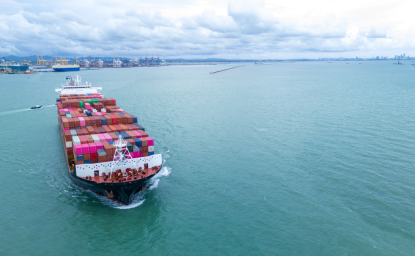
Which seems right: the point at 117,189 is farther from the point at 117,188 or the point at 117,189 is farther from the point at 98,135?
the point at 98,135

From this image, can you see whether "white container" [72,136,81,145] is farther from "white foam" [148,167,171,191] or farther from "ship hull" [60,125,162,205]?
"white foam" [148,167,171,191]

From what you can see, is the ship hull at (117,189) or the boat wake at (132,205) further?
the boat wake at (132,205)

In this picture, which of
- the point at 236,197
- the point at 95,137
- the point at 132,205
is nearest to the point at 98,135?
the point at 95,137

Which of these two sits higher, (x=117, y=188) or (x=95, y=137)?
(x=95, y=137)

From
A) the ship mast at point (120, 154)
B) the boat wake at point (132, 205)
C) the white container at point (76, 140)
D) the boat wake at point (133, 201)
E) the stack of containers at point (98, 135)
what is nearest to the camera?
the boat wake at point (132, 205)

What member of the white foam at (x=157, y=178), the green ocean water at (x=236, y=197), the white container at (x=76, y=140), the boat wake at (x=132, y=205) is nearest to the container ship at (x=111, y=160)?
the white container at (x=76, y=140)

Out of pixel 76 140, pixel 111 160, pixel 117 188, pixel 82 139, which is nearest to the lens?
pixel 117 188

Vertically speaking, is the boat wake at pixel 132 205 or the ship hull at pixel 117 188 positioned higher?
the ship hull at pixel 117 188

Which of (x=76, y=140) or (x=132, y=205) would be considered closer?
(x=132, y=205)

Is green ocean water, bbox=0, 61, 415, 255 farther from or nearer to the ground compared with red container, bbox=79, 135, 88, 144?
nearer to the ground

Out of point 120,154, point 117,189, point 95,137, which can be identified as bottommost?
point 117,189

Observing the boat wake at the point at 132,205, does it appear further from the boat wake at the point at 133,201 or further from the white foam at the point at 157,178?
the white foam at the point at 157,178

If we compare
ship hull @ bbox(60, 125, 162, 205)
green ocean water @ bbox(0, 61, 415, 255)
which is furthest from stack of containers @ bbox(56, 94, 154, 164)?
green ocean water @ bbox(0, 61, 415, 255)
